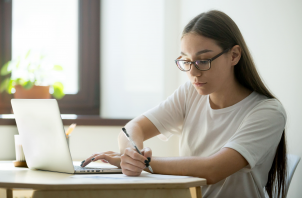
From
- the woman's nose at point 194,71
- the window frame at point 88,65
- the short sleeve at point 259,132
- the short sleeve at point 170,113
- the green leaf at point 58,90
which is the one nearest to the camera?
the short sleeve at point 259,132

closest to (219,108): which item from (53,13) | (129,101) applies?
(129,101)

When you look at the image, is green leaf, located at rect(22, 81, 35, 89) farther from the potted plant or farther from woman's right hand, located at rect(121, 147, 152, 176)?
woman's right hand, located at rect(121, 147, 152, 176)

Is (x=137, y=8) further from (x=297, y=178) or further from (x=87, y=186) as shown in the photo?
(x=87, y=186)

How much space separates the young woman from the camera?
1.07m

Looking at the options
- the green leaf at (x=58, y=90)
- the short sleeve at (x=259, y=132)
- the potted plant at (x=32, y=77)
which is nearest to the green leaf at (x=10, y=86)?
the potted plant at (x=32, y=77)

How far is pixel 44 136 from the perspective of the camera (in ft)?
3.48

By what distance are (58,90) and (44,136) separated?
1.43 meters

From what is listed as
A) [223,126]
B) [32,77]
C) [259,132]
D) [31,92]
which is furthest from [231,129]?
[32,77]

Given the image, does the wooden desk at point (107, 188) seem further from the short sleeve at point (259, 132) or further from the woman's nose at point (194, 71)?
the woman's nose at point (194, 71)

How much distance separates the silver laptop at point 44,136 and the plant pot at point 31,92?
117 centimetres

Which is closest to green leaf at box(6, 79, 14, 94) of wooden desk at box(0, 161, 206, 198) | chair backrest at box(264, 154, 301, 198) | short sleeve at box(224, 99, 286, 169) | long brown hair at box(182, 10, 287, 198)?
long brown hair at box(182, 10, 287, 198)

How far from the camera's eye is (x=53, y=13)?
103 inches

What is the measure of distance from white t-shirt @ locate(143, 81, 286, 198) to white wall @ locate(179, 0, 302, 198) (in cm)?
19

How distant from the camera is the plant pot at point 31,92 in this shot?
2.28m
